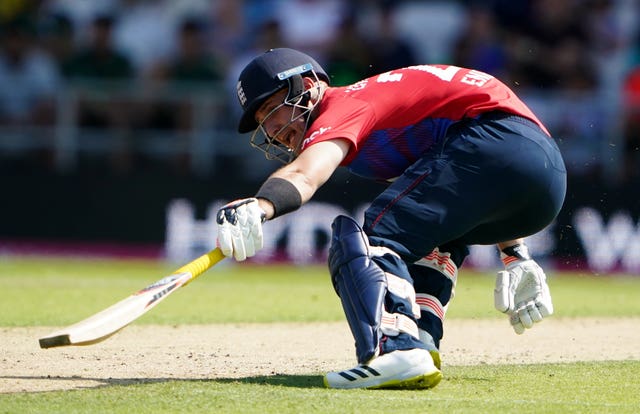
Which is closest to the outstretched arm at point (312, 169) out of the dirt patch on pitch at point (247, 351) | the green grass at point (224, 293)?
the dirt patch on pitch at point (247, 351)

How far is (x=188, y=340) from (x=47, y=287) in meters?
→ 3.99

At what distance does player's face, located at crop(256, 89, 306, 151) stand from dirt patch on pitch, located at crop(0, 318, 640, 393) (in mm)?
1251

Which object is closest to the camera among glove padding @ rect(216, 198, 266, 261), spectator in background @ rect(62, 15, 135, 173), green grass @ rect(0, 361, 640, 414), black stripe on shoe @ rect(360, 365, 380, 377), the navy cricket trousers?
green grass @ rect(0, 361, 640, 414)

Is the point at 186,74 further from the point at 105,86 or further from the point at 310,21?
the point at 310,21

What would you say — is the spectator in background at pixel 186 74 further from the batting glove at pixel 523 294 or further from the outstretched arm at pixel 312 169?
the outstretched arm at pixel 312 169

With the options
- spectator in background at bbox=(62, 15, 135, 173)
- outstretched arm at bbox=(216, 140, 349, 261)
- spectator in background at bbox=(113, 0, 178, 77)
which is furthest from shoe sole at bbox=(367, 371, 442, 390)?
spectator in background at bbox=(113, 0, 178, 77)

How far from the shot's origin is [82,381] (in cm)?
550

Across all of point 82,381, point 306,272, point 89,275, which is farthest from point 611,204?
point 82,381

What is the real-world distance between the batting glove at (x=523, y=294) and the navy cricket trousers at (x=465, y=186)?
0.59m

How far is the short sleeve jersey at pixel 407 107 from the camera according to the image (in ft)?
18.0

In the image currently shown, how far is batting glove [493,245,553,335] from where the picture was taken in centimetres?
619

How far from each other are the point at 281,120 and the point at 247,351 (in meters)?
1.69

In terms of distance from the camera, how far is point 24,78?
14703 mm

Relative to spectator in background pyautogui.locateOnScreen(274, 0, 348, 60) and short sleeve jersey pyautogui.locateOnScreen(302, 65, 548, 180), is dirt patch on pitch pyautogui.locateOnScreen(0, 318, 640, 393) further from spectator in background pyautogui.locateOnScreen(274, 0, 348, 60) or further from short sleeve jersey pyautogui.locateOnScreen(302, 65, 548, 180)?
spectator in background pyautogui.locateOnScreen(274, 0, 348, 60)
